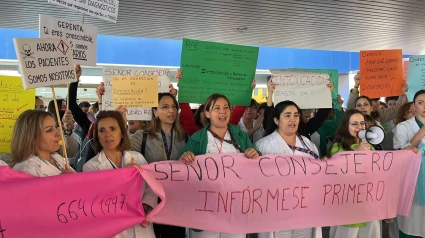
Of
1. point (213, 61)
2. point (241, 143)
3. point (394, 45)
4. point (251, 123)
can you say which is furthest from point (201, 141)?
point (394, 45)

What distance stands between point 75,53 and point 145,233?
2019 mm

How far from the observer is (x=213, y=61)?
4352 mm

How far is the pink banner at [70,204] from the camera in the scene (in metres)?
2.37

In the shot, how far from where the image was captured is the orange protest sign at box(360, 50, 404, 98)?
5.11m

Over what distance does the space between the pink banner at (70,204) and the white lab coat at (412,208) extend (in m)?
2.79

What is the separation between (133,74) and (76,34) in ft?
2.33

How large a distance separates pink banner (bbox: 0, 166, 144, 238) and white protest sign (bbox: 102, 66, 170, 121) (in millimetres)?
1368

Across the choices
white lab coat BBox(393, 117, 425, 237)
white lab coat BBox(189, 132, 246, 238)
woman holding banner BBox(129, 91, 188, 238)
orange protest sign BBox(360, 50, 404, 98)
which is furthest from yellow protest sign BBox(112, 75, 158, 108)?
orange protest sign BBox(360, 50, 404, 98)

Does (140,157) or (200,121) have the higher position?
(200,121)

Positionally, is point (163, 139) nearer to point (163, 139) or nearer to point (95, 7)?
point (163, 139)

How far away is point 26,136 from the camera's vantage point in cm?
265

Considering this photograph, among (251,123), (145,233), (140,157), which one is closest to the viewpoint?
(145,233)

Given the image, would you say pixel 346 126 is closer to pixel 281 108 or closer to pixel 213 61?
pixel 281 108

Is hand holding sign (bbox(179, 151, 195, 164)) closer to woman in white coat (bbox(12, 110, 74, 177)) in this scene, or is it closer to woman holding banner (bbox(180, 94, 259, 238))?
woman holding banner (bbox(180, 94, 259, 238))
